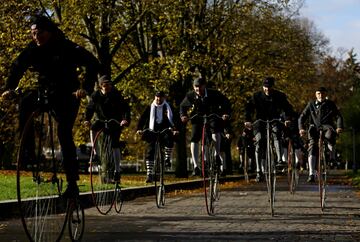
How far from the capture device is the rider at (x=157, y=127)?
14.9 meters

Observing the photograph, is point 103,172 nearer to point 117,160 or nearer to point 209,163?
point 117,160

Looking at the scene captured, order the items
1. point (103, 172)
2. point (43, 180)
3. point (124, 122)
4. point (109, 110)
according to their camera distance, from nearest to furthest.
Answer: point (43, 180), point (124, 122), point (109, 110), point (103, 172)

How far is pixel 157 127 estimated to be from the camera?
49.2 feet

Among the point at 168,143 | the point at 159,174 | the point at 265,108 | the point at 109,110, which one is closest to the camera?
the point at 109,110

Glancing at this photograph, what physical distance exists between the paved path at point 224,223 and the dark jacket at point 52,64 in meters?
1.98

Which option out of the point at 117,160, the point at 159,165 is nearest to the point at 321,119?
the point at 159,165

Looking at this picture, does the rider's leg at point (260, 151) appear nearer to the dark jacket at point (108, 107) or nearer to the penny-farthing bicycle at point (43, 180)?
the dark jacket at point (108, 107)

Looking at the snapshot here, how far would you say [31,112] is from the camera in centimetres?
788

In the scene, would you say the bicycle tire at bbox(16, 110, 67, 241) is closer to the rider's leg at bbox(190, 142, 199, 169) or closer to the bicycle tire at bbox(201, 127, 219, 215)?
the bicycle tire at bbox(201, 127, 219, 215)

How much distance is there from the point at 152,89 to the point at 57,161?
23.5 meters

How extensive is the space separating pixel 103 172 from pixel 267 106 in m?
3.14

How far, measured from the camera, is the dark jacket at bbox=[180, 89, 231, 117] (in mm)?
13359

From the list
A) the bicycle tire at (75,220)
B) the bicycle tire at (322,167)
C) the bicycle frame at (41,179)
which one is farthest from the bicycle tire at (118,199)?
the bicycle frame at (41,179)

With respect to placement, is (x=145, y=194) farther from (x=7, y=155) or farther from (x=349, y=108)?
(x=349, y=108)
